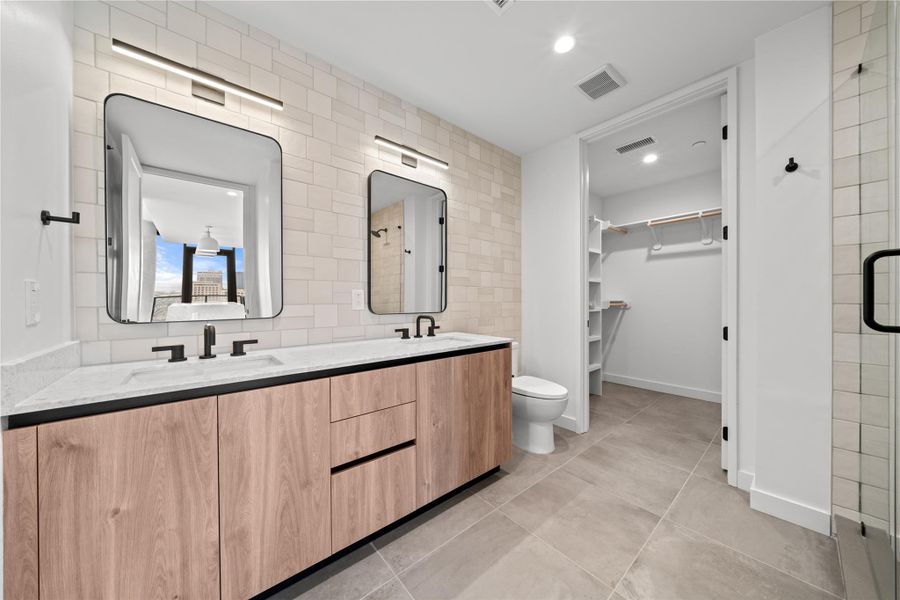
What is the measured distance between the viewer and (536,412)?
→ 244 centimetres

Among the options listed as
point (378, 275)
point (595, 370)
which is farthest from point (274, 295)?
point (595, 370)

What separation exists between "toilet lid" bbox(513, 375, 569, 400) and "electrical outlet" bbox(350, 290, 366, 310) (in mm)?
1355

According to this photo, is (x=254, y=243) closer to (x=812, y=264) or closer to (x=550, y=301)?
(x=550, y=301)

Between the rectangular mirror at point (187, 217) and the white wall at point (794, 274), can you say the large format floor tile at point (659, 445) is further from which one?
the rectangular mirror at point (187, 217)

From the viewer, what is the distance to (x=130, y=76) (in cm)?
142

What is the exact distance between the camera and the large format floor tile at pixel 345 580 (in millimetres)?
1308

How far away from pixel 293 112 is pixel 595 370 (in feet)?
13.0

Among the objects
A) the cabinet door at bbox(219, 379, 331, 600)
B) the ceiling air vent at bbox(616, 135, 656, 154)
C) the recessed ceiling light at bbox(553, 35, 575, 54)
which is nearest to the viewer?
the cabinet door at bbox(219, 379, 331, 600)

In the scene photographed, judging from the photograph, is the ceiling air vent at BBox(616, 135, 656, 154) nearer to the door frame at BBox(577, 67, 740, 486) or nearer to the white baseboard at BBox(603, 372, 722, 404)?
the door frame at BBox(577, 67, 740, 486)

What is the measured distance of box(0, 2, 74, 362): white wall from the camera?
2.85 ft

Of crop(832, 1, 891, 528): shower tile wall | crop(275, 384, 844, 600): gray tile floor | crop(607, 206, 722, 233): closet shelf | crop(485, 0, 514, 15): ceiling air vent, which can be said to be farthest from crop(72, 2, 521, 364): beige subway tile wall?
crop(607, 206, 722, 233): closet shelf

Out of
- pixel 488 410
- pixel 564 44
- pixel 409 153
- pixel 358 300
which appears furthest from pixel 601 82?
pixel 488 410

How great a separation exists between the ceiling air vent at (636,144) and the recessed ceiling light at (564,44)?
153 centimetres

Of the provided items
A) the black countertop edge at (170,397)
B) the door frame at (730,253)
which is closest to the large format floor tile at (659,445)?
the door frame at (730,253)
